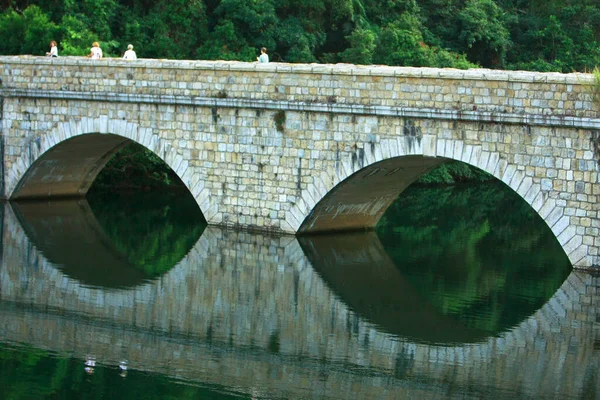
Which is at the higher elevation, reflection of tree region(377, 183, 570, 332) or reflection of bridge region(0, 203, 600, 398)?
reflection of tree region(377, 183, 570, 332)

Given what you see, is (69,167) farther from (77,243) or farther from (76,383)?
(76,383)

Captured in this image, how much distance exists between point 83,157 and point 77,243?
4.22 metres

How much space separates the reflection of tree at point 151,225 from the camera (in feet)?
64.9

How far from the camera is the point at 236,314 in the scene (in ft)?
51.0

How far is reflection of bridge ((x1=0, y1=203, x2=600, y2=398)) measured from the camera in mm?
12734

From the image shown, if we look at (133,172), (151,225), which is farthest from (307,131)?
(133,172)

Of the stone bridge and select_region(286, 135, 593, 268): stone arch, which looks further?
select_region(286, 135, 593, 268): stone arch

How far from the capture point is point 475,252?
67.8 ft

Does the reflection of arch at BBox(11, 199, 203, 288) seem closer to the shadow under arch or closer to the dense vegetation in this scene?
the shadow under arch

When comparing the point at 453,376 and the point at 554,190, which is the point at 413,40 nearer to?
the point at 554,190

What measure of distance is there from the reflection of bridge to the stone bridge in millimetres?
1622

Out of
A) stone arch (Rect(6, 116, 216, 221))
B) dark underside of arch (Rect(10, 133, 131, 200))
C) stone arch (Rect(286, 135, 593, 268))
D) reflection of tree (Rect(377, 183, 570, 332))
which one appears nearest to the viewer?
reflection of tree (Rect(377, 183, 570, 332))

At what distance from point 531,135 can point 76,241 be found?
8.25m

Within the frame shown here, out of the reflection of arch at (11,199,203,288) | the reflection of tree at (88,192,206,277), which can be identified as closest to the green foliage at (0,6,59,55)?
the reflection of tree at (88,192,206,277)
